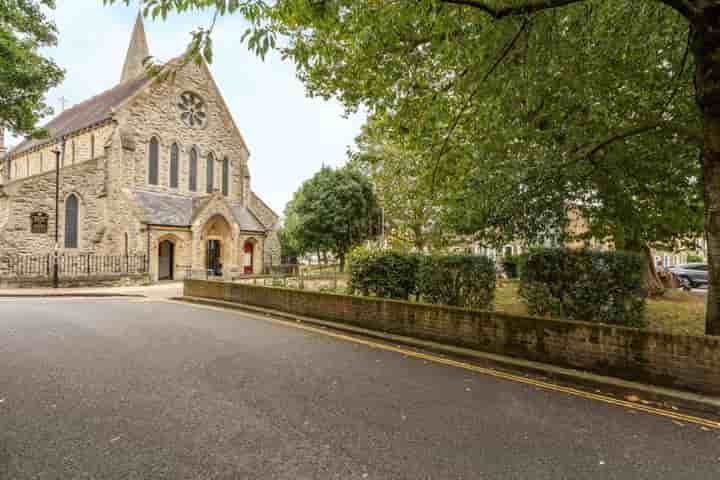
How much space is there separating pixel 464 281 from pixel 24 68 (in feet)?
66.8

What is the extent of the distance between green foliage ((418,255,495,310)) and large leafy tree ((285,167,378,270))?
20.9m

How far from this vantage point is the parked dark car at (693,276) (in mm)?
21578

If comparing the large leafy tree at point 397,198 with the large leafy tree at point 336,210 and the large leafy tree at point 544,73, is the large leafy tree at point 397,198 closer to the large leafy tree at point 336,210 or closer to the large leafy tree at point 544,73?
the large leafy tree at point 336,210

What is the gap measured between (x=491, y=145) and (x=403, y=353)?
237 inches

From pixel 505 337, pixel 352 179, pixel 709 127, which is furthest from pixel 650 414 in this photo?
pixel 352 179

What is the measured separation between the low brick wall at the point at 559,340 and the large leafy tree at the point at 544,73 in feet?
5.02

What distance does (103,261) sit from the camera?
23.0m

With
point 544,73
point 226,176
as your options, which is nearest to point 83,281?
point 226,176

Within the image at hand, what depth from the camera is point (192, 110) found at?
2808 cm

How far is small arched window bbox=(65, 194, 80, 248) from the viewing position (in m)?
22.9

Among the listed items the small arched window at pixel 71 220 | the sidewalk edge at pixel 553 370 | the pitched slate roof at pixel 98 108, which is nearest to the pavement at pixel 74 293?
the small arched window at pixel 71 220

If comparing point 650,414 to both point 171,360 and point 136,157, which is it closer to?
point 171,360

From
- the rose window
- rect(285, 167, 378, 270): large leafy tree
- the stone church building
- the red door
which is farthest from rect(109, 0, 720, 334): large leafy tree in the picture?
the rose window

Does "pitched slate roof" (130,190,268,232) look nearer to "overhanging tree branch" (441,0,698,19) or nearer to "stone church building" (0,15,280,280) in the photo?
"stone church building" (0,15,280,280)
